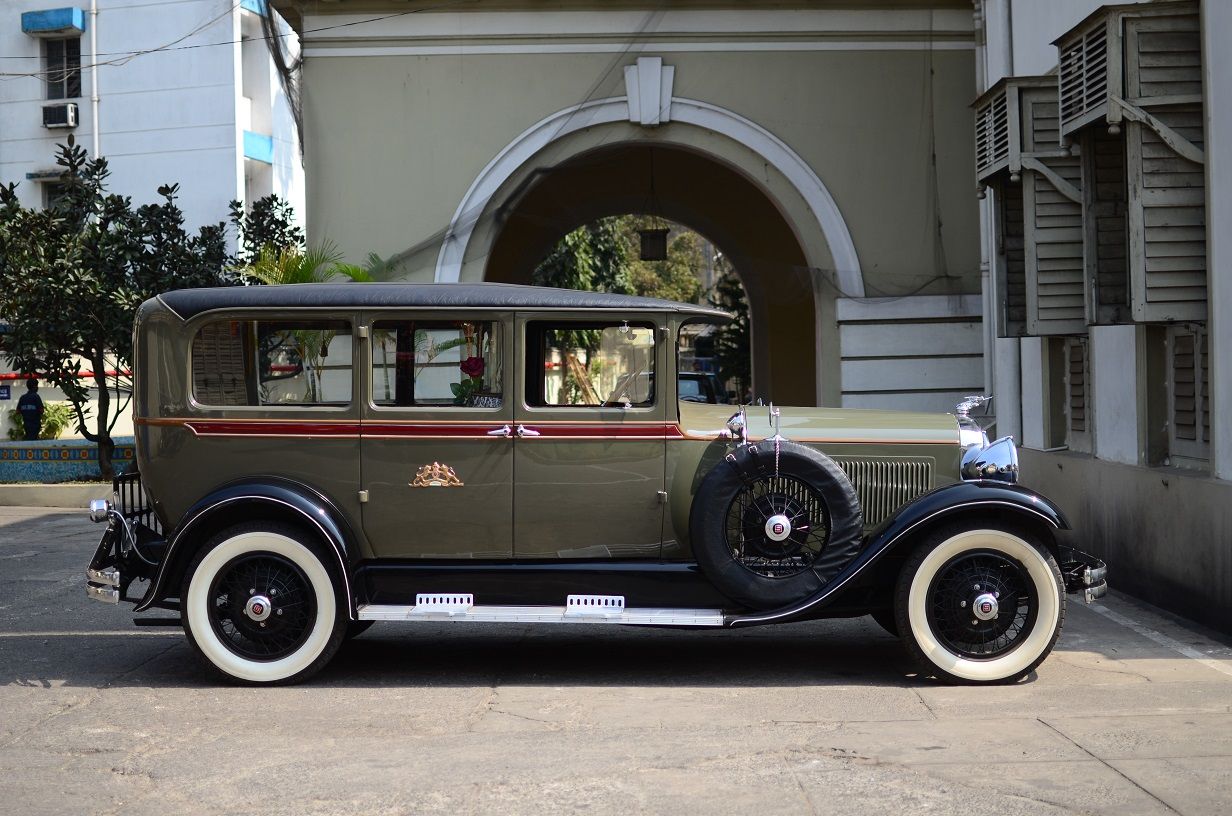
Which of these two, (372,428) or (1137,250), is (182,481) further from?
(1137,250)

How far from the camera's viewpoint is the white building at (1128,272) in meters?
7.93

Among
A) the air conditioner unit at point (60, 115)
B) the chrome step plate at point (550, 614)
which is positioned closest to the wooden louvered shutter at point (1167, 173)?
the chrome step plate at point (550, 614)

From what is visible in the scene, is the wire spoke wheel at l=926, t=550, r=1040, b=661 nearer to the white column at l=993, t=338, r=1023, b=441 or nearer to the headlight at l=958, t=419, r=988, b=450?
the headlight at l=958, t=419, r=988, b=450

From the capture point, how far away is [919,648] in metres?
6.56

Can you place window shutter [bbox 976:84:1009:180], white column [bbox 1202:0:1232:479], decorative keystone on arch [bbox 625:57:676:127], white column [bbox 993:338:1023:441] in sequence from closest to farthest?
white column [bbox 1202:0:1232:479] → window shutter [bbox 976:84:1009:180] → white column [bbox 993:338:1023:441] → decorative keystone on arch [bbox 625:57:676:127]

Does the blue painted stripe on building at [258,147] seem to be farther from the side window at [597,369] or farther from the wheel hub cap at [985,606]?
the wheel hub cap at [985,606]

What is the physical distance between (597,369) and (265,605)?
2.04 m

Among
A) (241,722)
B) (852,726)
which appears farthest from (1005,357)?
(241,722)

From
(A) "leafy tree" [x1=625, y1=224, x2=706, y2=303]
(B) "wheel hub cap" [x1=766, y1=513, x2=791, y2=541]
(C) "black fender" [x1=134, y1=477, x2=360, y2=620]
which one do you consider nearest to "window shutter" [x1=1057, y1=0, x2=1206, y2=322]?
(B) "wheel hub cap" [x1=766, y1=513, x2=791, y2=541]

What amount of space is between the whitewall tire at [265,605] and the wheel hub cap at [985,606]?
121 inches

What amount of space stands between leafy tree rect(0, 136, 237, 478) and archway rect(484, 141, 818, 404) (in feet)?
12.6

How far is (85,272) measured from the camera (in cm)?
1611

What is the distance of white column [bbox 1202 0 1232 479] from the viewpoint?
25.2 ft

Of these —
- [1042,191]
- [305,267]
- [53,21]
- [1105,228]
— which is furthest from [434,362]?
[53,21]
